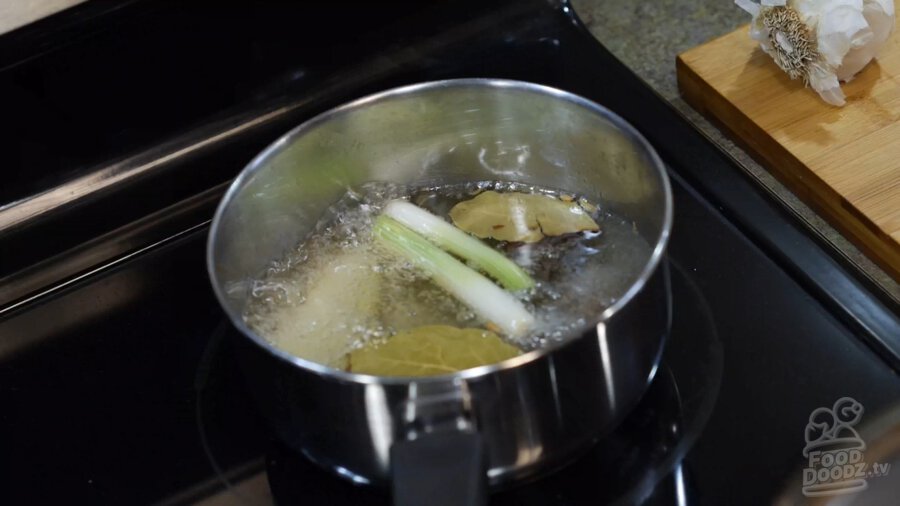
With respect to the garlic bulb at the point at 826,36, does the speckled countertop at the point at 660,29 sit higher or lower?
lower

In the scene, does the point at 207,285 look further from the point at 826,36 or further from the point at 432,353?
the point at 826,36

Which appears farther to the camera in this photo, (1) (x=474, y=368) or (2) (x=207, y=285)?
(2) (x=207, y=285)

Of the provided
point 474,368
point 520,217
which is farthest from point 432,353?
point 520,217

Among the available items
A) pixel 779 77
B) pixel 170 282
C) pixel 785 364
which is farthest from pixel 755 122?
pixel 170 282

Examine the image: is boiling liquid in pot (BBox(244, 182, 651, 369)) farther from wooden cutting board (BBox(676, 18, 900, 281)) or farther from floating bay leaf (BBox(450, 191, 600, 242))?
wooden cutting board (BBox(676, 18, 900, 281))

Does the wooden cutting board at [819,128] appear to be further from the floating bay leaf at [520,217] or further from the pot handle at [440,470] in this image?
the pot handle at [440,470]

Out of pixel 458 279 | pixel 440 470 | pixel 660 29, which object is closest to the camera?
pixel 440 470

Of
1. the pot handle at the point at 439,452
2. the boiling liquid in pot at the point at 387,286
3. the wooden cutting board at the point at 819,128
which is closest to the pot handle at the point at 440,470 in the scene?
the pot handle at the point at 439,452
